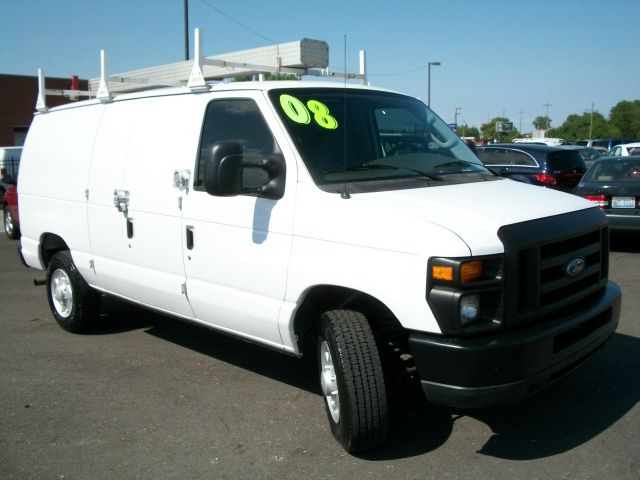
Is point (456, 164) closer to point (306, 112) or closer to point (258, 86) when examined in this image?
point (306, 112)

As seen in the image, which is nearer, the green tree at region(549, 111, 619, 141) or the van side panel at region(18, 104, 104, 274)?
the van side panel at region(18, 104, 104, 274)

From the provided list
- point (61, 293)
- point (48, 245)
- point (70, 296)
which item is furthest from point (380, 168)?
point (48, 245)

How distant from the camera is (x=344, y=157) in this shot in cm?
434

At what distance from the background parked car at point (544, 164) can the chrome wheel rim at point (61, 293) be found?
9.00 m

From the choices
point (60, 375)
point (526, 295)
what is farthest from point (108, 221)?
point (526, 295)

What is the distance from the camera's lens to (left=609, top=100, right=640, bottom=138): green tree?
9512 cm

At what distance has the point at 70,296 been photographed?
21.5ft

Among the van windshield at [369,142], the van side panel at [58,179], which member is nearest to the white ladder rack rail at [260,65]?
the van side panel at [58,179]

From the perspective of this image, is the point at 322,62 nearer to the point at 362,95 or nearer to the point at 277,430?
the point at 362,95

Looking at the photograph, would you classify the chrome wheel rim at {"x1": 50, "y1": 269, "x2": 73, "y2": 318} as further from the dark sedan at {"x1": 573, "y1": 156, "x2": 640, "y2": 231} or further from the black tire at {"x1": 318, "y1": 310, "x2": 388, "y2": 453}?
the dark sedan at {"x1": 573, "y1": 156, "x2": 640, "y2": 231}

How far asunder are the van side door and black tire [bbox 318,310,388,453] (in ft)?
1.82

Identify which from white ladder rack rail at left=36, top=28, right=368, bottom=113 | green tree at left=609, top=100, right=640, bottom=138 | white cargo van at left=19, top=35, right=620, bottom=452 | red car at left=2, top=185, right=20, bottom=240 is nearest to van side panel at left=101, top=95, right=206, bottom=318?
white cargo van at left=19, top=35, right=620, bottom=452

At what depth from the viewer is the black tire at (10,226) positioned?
14180 millimetres

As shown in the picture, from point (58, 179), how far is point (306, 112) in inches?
122
